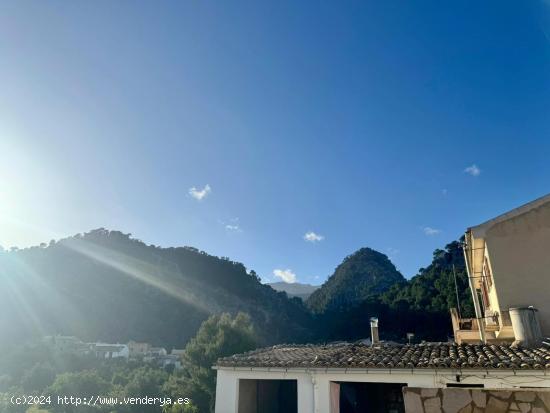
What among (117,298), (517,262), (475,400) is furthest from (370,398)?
(117,298)

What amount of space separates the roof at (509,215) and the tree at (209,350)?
1000 inches

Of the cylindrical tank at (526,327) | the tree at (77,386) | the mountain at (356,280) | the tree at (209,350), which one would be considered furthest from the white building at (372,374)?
the mountain at (356,280)

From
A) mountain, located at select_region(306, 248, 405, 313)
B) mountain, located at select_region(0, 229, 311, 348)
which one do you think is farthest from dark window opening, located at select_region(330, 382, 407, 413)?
mountain, located at select_region(306, 248, 405, 313)

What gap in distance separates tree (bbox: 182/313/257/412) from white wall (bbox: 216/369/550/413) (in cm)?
1987

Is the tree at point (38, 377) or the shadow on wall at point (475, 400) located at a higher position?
the shadow on wall at point (475, 400)

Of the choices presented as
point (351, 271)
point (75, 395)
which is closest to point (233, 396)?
point (75, 395)

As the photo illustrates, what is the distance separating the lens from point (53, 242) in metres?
85.0

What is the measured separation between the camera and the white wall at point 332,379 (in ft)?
26.1

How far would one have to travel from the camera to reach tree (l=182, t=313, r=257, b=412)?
98.6ft

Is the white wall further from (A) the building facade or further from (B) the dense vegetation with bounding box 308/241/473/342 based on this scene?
(B) the dense vegetation with bounding box 308/241/473/342

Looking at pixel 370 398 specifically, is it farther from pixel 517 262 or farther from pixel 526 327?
pixel 517 262

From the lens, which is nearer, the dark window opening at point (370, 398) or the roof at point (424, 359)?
the roof at point (424, 359)

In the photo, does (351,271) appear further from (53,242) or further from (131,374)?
(53,242)

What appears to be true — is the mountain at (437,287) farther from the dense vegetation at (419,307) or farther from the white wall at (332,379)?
the white wall at (332,379)
